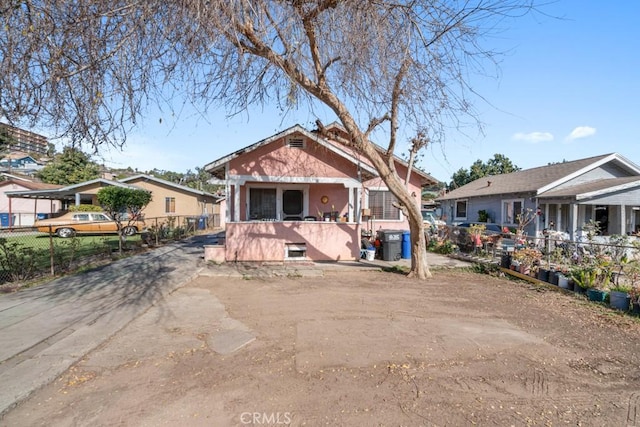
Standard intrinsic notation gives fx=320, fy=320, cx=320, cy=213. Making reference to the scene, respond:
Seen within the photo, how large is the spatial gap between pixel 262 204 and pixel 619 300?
10.9 meters

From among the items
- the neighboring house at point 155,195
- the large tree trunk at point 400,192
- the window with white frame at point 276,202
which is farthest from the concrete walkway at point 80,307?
the neighboring house at point 155,195

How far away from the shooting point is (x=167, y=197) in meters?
28.1

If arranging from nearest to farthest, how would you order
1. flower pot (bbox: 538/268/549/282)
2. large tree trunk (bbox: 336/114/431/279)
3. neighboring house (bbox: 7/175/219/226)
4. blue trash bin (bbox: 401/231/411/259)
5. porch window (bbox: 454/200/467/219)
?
large tree trunk (bbox: 336/114/431/279) < flower pot (bbox: 538/268/549/282) < blue trash bin (bbox: 401/231/411/259) < porch window (bbox: 454/200/467/219) < neighboring house (bbox: 7/175/219/226)

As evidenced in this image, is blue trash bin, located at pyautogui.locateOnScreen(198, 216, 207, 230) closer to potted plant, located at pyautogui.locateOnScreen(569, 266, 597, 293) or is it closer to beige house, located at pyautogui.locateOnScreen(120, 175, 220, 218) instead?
beige house, located at pyautogui.locateOnScreen(120, 175, 220, 218)

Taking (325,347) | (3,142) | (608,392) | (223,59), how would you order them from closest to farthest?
(608,392) → (3,142) → (325,347) → (223,59)

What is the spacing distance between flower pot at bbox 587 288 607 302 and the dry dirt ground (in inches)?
23.0

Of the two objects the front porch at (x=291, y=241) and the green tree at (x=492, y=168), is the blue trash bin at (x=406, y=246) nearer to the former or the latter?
the front porch at (x=291, y=241)

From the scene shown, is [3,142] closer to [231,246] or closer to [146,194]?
[231,246]

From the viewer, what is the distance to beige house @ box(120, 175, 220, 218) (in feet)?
88.2

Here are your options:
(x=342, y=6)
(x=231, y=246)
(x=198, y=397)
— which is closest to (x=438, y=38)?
(x=342, y=6)

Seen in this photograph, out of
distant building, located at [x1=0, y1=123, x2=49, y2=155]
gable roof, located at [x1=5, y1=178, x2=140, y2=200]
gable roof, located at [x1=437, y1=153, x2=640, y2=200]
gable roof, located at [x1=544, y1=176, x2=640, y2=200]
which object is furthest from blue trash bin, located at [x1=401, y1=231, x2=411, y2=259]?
gable roof, located at [x1=5, y1=178, x2=140, y2=200]

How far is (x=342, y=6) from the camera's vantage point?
537 centimetres

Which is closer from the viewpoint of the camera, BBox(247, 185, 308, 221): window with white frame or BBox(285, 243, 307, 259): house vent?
BBox(285, 243, 307, 259): house vent

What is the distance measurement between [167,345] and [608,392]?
513cm
